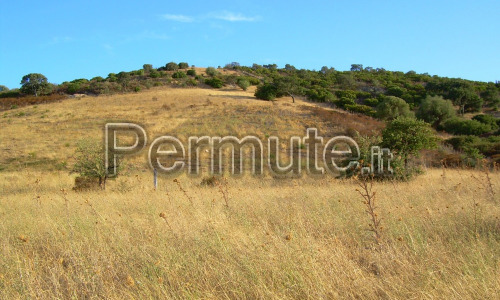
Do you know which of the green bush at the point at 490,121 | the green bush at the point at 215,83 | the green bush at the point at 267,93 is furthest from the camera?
the green bush at the point at 215,83

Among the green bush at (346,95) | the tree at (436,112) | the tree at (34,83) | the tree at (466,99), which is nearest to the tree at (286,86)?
the green bush at (346,95)

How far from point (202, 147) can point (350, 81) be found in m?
43.5

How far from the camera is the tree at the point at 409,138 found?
13378mm

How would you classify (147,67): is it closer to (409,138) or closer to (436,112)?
(436,112)

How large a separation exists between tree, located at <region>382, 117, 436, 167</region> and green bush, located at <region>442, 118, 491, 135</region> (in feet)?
62.9

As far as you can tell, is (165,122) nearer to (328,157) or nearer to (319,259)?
(328,157)

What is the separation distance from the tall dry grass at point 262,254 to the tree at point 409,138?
8.43 meters

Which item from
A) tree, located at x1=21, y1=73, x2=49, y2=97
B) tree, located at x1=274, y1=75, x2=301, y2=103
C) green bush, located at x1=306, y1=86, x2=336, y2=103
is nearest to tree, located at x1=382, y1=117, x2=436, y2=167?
tree, located at x1=274, y1=75, x2=301, y2=103

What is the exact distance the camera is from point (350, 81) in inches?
2244

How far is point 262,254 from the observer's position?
307 centimetres

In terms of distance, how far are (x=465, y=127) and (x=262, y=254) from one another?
109ft

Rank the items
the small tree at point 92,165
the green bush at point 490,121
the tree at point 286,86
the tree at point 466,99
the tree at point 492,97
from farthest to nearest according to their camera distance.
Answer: the tree at point 492,97, the tree at point 286,86, the tree at point 466,99, the green bush at point 490,121, the small tree at point 92,165

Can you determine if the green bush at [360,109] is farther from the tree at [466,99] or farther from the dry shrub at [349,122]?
the tree at [466,99]

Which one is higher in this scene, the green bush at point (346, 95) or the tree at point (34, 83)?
the tree at point (34, 83)
